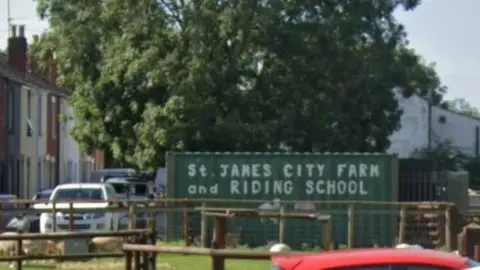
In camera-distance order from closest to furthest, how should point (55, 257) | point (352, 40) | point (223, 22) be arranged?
1. point (55, 257)
2. point (223, 22)
3. point (352, 40)

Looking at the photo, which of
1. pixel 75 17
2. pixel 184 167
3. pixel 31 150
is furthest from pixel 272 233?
pixel 31 150

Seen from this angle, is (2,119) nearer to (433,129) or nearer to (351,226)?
(351,226)

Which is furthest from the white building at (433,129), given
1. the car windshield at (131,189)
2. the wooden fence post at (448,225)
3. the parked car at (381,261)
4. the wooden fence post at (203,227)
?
the parked car at (381,261)

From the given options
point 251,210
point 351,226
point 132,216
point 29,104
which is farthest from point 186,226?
point 29,104

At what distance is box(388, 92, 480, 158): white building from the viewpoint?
318 feet

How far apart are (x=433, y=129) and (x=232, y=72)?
60026 millimetres

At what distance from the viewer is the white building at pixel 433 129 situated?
97.0m

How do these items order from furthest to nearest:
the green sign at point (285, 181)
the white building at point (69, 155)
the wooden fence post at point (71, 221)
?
the white building at point (69, 155), the green sign at point (285, 181), the wooden fence post at point (71, 221)

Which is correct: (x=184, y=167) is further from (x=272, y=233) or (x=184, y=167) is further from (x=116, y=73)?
(x=116, y=73)

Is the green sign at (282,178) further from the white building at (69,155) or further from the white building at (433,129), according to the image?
the white building at (433,129)

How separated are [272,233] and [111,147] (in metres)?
17.2

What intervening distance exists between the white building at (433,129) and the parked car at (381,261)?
3213 inches

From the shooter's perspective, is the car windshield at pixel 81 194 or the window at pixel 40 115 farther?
the window at pixel 40 115

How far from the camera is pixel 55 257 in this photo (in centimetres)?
2038
